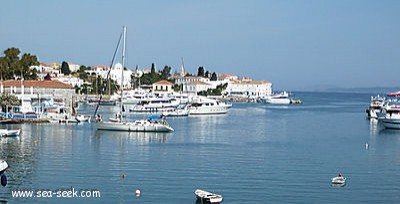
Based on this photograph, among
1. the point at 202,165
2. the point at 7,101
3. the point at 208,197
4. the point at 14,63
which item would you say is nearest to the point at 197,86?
the point at 14,63

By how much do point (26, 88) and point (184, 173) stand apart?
4426 centimetres

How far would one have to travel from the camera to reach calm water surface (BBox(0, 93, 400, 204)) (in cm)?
1914

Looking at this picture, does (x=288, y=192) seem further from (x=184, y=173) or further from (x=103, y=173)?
(x=103, y=173)

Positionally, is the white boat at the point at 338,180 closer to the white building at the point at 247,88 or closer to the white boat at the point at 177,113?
the white boat at the point at 177,113

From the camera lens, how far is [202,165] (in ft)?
80.9

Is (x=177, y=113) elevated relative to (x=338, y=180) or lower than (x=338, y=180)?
elevated

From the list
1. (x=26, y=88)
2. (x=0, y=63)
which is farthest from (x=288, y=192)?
(x=0, y=63)

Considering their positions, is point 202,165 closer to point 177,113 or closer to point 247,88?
point 177,113

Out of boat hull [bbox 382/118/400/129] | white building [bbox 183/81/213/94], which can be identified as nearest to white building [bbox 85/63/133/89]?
white building [bbox 183/81/213/94]

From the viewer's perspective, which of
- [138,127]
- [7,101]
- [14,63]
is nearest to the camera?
[138,127]

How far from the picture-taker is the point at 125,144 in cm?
3172

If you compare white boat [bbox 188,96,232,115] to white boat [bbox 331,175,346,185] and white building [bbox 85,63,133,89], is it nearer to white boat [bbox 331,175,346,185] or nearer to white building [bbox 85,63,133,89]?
white boat [bbox 331,175,346,185]

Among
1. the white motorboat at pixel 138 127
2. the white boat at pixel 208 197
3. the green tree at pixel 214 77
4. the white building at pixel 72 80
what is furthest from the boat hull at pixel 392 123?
the green tree at pixel 214 77

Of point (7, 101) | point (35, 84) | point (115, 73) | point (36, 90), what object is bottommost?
point (7, 101)
